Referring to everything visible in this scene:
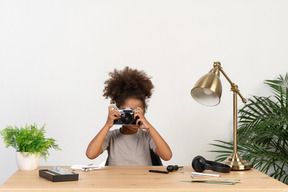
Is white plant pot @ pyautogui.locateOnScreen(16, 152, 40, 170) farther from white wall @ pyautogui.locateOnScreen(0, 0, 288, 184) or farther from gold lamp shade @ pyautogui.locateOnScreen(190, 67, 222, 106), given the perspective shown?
white wall @ pyautogui.locateOnScreen(0, 0, 288, 184)

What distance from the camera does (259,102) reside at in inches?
119

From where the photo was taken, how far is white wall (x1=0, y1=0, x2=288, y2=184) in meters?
3.17

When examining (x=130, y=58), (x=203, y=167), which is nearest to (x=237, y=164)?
(x=203, y=167)

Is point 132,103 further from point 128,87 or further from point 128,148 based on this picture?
point 128,148

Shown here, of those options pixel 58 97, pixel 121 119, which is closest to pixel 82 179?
pixel 121 119

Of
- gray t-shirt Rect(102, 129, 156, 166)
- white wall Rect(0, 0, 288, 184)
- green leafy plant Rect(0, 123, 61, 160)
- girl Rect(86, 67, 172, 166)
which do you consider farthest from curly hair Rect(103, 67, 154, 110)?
white wall Rect(0, 0, 288, 184)

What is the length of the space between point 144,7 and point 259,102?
121cm

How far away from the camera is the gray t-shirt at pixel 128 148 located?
2.24m

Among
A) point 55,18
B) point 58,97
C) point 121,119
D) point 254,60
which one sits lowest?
point 121,119

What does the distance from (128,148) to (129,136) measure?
8 centimetres

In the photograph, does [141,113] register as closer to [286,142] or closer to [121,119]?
[121,119]

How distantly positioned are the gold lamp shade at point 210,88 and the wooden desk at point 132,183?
1.26 ft

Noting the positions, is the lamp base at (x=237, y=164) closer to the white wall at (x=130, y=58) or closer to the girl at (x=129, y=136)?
the girl at (x=129, y=136)

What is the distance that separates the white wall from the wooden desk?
1440 millimetres
